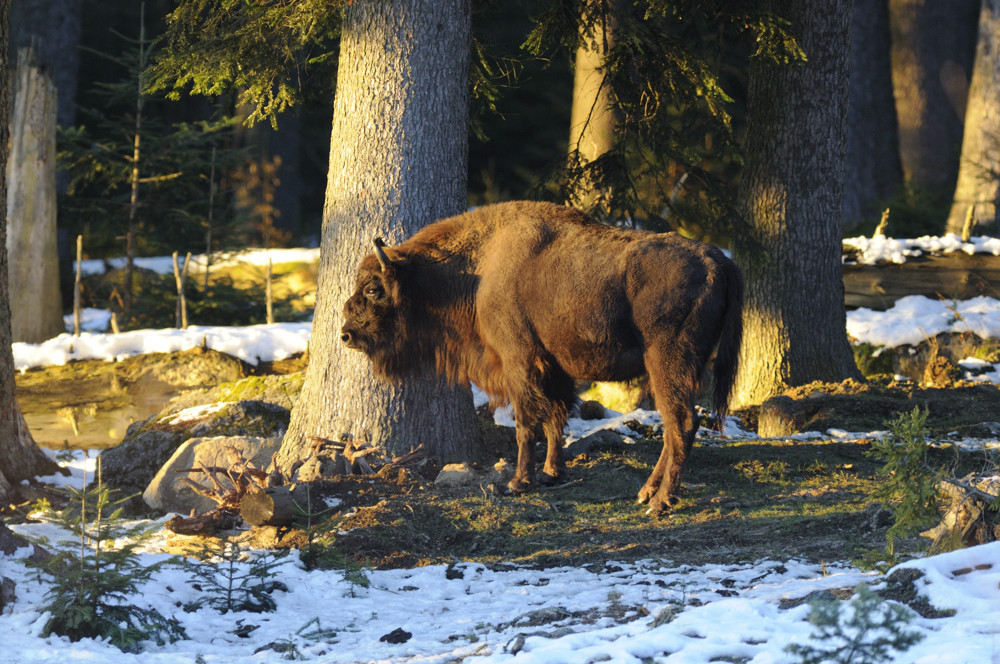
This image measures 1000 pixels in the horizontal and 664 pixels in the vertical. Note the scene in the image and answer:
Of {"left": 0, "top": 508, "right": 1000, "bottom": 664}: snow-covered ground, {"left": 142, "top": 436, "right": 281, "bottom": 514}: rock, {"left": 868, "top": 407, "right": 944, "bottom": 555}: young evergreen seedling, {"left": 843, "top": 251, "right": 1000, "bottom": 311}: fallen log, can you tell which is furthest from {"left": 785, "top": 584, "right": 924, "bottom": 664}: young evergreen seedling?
{"left": 843, "top": 251, "right": 1000, "bottom": 311}: fallen log

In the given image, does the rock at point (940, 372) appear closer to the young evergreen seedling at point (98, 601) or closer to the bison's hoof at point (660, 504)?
the bison's hoof at point (660, 504)

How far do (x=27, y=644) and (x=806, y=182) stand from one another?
8876 mm

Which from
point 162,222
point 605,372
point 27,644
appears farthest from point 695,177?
point 162,222

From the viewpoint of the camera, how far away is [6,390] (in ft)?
27.6

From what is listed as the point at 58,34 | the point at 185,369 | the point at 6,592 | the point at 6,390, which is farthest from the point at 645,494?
the point at 58,34

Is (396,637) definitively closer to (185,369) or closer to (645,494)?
(645,494)

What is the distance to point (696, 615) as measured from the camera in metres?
4.33

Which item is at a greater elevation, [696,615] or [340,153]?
[340,153]

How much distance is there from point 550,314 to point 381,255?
136 cm

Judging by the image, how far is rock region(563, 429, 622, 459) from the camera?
8.72 metres

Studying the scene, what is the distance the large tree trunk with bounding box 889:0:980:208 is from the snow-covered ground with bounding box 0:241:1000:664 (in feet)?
55.8

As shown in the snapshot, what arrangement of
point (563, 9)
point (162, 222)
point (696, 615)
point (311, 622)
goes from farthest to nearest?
point (162, 222) → point (563, 9) → point (311, 622) → point (696, 615)

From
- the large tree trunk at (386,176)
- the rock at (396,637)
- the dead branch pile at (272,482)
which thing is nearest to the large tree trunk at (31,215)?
the dead branch pile at (272,482)

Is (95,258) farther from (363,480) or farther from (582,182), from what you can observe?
(363,480)
